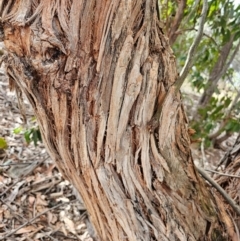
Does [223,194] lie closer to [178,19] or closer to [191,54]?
[191,54]

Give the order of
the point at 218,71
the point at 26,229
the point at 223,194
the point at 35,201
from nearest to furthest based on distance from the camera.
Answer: the point at 223,194 < the point at 26,229 < the point at 35,201 < the point at 218,71

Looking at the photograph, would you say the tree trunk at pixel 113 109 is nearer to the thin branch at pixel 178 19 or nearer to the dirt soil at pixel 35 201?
the dirt soil at pixel 35 201

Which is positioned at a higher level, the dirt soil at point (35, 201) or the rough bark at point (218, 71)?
the rough bark at point (218, 71)

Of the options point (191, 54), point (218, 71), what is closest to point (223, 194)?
point (191, 54)

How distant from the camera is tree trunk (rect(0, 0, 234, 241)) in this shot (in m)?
0.60

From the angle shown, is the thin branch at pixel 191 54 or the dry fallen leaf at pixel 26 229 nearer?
the thin branch at pixel 191 54

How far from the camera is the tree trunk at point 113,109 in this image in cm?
60

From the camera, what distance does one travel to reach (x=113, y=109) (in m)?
0.65

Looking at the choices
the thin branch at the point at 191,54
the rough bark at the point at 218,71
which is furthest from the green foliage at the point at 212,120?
the thin branch at the point at 191,54

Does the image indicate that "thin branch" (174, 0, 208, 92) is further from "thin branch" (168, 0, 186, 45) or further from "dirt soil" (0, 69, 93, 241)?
"thin branch" (168, 0, 186, 45)

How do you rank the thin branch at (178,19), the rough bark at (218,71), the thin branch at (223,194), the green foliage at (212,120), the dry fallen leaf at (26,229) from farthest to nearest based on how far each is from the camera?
the rough bark at (218,71)
the green foliage at (212,120)
the thin branch at (178,19)
the dry fallen leaf at (26,229)
the thin branch at (223,194)

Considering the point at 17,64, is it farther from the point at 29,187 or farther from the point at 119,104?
the point at 29,187

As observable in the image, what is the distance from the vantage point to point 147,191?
2.35ft

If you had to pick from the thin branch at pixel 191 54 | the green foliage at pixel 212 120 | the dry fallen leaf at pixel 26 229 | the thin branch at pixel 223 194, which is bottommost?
the dry fallen leaf at pixel 26 229
